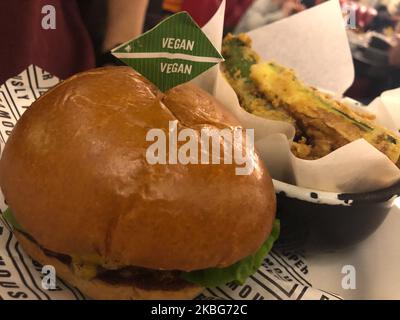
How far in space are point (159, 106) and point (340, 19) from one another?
1077mm

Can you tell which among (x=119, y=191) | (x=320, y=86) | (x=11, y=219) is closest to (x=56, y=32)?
(x=320, y=86)

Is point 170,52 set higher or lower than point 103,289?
higher

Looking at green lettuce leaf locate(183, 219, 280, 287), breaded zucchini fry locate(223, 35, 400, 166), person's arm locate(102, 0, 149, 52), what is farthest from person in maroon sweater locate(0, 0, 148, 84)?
green lettuce leaf locate(183, 219, 280, 287)

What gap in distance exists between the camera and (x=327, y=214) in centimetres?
129

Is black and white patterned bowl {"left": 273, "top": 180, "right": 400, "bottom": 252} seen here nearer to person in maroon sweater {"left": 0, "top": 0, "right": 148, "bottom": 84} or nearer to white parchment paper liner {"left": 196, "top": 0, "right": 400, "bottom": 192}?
white parchment paper liner {"left": 196, "top": 0, "right": 400, "bottom": 192}

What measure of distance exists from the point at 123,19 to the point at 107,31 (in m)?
0.11

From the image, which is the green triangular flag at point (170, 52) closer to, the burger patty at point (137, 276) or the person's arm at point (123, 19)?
the burger patty at point (137, 276)

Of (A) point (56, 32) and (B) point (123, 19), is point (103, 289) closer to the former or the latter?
(A) point (56, 32)

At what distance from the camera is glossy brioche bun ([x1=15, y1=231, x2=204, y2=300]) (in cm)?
99

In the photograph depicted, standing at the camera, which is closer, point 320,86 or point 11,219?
point 11,219

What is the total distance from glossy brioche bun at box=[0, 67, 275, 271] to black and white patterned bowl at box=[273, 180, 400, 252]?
26cm

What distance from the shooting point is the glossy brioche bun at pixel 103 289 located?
992mm
